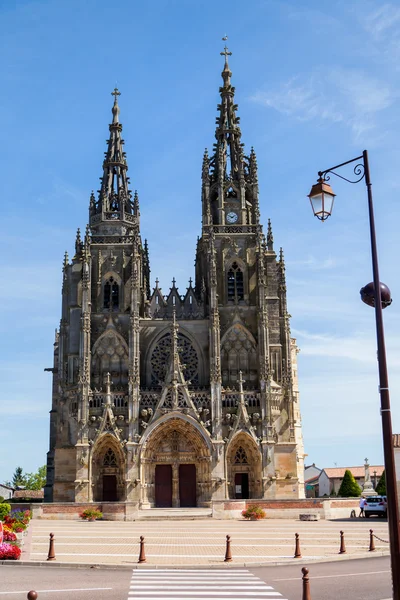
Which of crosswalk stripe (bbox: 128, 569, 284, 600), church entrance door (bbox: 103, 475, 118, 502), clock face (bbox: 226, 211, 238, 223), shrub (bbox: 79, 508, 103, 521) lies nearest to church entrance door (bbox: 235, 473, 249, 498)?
church entrance door (bbox: 103, 475, 118, 502)

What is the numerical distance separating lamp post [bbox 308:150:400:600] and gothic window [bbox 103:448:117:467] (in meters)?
43.4

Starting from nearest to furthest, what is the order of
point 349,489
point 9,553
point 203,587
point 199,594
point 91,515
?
point 199,594 < point 203,587 < point 9,553 < point 91,515 < point 349,489

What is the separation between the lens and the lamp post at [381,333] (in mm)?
10789

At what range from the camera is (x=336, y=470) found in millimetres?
103000

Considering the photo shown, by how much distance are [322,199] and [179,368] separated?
4193 centimetres

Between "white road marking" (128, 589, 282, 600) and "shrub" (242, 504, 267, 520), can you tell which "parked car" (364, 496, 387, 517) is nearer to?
"shrub" (242, 504, 267, 520)

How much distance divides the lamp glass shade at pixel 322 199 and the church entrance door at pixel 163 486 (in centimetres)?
4374

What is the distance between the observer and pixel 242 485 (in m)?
53.7

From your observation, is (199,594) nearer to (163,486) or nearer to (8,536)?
(8,536)

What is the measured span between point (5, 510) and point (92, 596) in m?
15.7

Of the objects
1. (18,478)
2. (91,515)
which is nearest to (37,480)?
(18,478)

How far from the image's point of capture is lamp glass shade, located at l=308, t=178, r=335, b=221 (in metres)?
12.9

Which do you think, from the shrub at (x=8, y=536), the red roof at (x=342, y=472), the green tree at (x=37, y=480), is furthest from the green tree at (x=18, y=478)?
the shrub at (x=8, y=536)

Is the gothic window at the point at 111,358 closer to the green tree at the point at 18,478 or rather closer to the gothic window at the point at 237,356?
the gothic window at the point at 237,356
